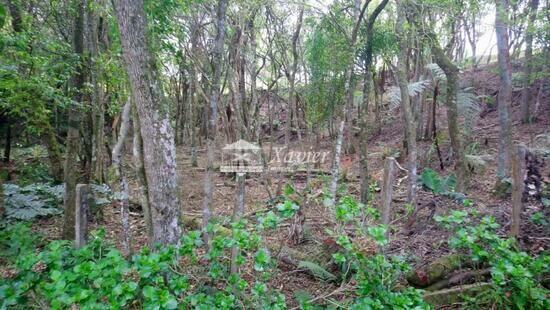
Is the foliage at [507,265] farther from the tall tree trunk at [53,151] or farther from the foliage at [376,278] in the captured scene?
the tall tree trunk at [53,151]

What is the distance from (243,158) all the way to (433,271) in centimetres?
670

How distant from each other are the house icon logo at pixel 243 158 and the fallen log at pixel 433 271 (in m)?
5.85

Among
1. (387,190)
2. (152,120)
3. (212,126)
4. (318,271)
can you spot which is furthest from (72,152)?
(387,190)

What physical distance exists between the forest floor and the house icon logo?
357 millimetres

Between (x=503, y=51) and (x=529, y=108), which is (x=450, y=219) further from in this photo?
(x=529, y=108)

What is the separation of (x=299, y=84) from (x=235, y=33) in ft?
13.4

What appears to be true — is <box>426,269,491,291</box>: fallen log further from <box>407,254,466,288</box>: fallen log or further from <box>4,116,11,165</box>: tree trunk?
<box>4,116,11,165</box>: tree trunk

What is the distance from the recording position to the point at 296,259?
13.7ft

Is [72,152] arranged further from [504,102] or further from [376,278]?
[504,102]

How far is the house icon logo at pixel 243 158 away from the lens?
906 cm

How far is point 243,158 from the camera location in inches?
371

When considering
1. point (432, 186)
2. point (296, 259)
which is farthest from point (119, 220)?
point (432, 186)

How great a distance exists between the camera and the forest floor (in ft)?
12.4

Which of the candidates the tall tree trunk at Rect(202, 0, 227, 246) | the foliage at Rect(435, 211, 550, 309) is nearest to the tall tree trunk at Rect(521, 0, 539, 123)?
the tall tree trunk at Rect(202, 0, 227, 246)
